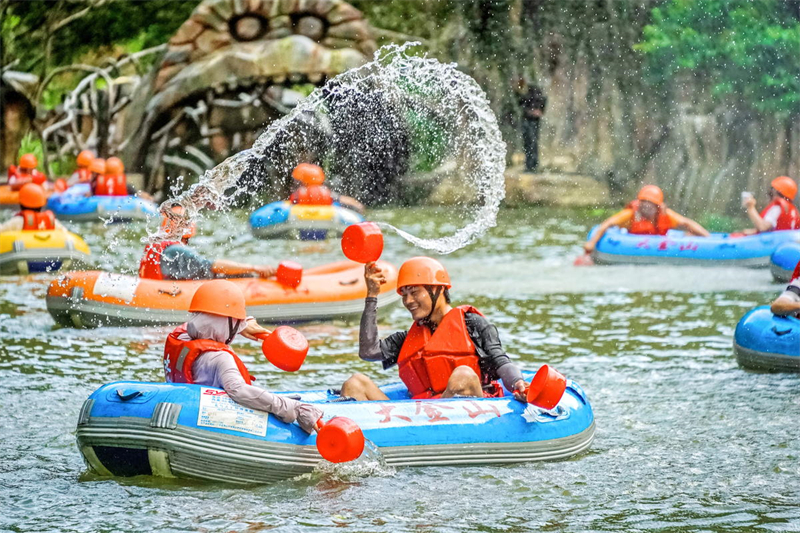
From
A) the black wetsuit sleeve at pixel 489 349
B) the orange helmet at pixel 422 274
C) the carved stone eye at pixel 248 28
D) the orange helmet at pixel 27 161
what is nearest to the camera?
the black wetsuit sleeve at pixel 489 349

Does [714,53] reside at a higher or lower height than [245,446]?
higher

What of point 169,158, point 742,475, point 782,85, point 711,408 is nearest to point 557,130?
point 782,85

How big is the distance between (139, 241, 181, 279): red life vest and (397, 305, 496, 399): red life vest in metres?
4.22

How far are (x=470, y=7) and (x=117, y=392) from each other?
761 inches

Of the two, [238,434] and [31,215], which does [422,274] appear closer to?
[238,434]

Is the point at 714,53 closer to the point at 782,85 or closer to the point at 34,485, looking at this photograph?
the point at 782,85

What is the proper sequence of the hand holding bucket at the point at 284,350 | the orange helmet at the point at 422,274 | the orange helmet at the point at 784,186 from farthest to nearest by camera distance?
A: the orange helmet at the point at 784,186 < the orange helmet at the point at 422,274 < the hand holding bucket at the point at 284,350

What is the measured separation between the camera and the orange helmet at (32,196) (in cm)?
1391

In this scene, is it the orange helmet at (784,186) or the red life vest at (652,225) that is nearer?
the orange helmet at (784,186)

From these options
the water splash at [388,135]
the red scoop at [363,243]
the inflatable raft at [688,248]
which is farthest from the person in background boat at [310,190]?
the red scoop at [363,243]

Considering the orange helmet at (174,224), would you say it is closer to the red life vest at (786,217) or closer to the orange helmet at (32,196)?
the orange helmet at (32,196)

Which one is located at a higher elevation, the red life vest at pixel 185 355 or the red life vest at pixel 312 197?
the red life vest at pixel 312 197

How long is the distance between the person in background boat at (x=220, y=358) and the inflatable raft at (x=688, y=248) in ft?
30.1

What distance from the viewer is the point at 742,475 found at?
6449 mm
